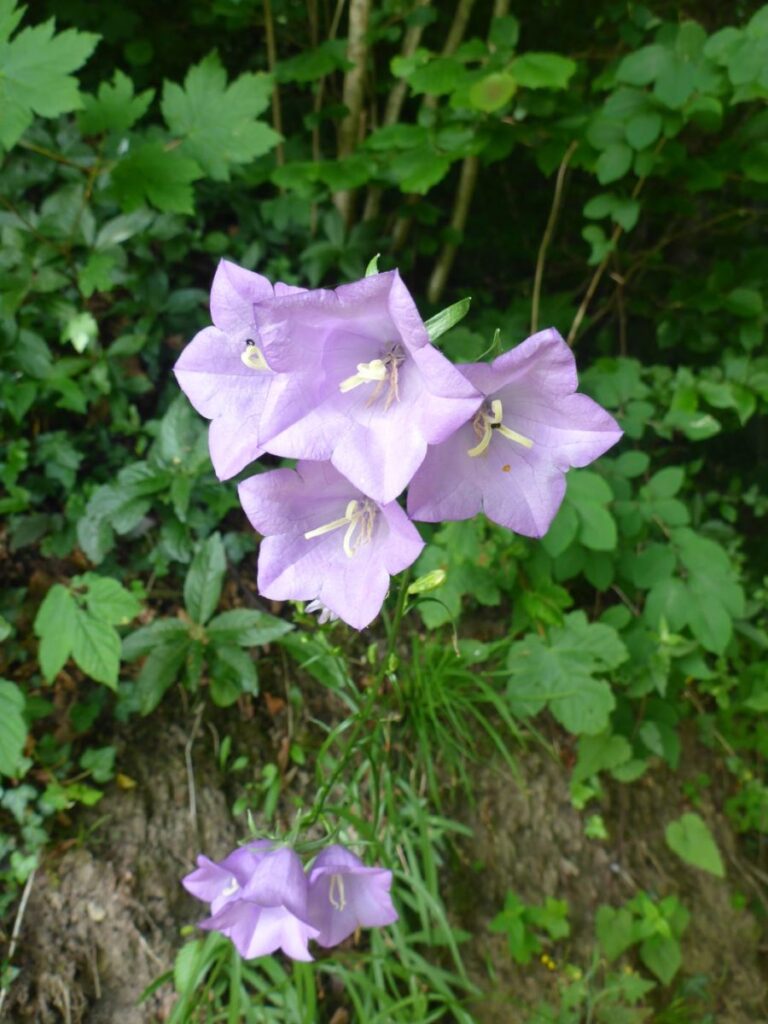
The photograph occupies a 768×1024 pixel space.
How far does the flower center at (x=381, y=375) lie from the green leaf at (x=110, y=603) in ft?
2.99

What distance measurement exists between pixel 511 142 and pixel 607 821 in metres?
2.03

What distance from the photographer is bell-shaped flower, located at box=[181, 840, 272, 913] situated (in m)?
1.19

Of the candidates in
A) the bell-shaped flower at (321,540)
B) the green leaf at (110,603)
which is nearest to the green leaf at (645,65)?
the bell-shaped flower at (321,540)

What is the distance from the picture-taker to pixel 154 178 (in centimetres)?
174

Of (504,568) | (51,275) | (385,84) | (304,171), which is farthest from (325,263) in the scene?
(504,568)

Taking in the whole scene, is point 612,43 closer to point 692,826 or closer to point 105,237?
point 105,237

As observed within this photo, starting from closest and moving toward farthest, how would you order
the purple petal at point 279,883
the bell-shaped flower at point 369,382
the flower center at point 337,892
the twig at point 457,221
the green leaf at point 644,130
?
1. the bell-shaped flower at point 369,382
2. the purple petal at point 279,883
3. the flower center at point 337,892
4. the green leaf at point 644,130
5. the twig at point 457,221

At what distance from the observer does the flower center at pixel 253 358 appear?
0.92 meters

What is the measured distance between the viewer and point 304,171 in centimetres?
204

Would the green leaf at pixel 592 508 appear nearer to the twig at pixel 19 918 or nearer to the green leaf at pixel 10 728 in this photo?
the green leaf at pixel 10 728

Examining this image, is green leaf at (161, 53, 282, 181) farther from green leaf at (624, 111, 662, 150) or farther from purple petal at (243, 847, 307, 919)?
purple petal at (243, 847, 307, 919)

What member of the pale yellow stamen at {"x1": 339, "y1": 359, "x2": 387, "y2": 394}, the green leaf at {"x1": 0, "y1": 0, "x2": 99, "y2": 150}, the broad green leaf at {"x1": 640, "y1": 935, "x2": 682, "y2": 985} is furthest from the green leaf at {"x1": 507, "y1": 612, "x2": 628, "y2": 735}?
the green leaf at {"x1": 0, "y1": 0, "x2": 99, "y2": 150}

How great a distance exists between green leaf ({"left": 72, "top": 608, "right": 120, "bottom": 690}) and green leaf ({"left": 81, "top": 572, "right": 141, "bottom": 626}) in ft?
0.06

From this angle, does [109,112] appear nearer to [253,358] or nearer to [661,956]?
[253,358]
